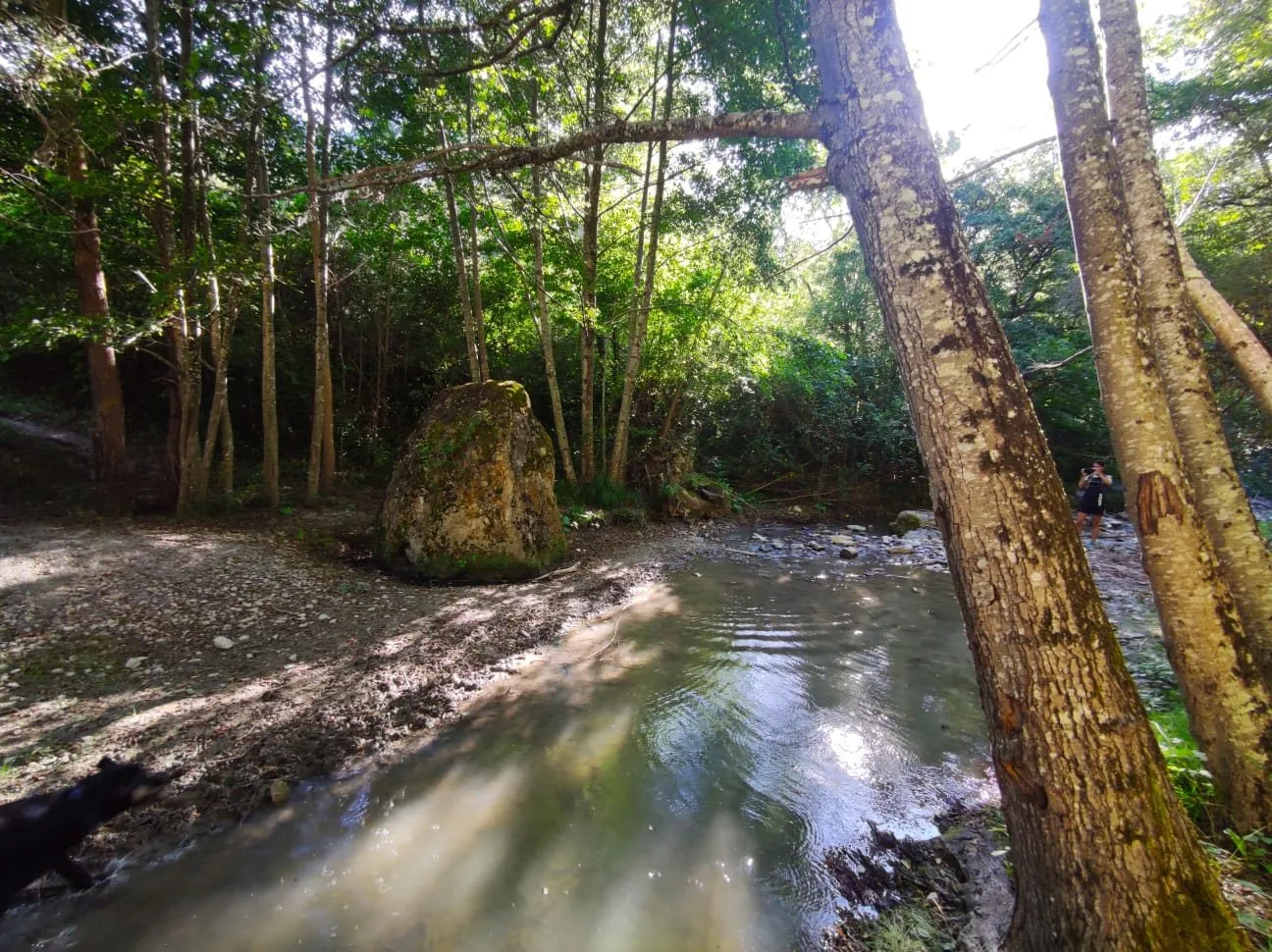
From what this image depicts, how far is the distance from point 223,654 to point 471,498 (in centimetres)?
284

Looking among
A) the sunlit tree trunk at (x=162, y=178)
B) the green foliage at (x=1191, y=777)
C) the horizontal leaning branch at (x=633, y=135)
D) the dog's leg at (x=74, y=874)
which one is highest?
the sunlit tree trunk at (x=162, y=178)

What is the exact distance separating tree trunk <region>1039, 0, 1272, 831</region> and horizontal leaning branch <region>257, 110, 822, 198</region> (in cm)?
141

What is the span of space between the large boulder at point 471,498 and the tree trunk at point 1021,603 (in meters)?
5.47

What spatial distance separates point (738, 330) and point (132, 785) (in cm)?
986

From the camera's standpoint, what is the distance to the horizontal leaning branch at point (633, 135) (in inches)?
81.1

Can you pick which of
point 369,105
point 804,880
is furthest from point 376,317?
point 804,880

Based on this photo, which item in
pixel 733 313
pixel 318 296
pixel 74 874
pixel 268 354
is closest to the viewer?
pixel 74 874

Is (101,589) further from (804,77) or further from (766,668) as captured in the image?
(804,77)

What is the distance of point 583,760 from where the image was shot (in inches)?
126

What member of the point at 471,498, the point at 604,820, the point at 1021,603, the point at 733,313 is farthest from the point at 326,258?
the point at 1021,603

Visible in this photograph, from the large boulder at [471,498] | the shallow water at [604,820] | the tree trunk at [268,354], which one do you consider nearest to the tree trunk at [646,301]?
the large boulder at [471,498]

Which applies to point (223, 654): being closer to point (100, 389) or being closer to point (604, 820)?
point (604, 820)

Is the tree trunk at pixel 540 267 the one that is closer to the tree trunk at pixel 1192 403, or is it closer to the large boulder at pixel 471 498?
the large boulder at pixel 471 498

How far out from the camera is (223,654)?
13.4ft
